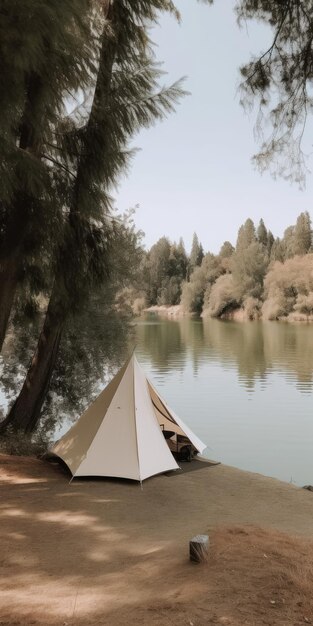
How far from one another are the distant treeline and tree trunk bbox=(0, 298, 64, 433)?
1170 inches

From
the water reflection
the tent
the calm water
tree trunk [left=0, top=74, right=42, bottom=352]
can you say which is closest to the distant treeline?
the water reflection

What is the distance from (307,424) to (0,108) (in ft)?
41.4

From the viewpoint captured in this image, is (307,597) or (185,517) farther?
(185,517)

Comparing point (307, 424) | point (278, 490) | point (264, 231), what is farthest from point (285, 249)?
point (278, 490)

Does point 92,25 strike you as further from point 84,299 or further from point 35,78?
point 84,299

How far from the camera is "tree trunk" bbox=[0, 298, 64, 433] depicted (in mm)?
9016

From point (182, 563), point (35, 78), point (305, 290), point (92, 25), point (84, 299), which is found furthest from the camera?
point (305, 290)

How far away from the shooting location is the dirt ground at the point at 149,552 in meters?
3.30

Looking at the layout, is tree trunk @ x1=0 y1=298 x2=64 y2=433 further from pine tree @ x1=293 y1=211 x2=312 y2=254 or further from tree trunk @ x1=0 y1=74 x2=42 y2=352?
pine tree @ x1=293 y1=211 x2=312 y2=254

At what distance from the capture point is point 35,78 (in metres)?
5.06

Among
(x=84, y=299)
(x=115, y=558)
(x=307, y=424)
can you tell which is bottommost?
(x=307, y=424)

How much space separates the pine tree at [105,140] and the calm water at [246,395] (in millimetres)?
6212

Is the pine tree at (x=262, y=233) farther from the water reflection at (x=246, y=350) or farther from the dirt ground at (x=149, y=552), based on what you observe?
the dirt ground at (x=149, y=552)

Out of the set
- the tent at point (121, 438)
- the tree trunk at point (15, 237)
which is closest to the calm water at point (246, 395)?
the tent at point (121, 438)
